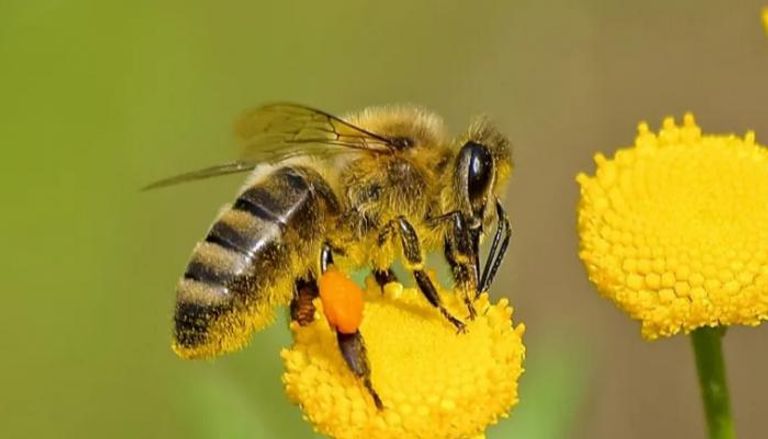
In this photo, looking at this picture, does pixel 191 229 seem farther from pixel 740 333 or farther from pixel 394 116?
pixel 394 116

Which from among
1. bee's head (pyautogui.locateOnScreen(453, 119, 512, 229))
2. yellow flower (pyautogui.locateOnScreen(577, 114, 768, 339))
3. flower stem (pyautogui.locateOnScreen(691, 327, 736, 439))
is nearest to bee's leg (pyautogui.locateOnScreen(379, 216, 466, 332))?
bee's head (pyautogui.locateOnScreen(453, 119, 512, 229))

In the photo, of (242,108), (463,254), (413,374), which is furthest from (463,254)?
(242,108)

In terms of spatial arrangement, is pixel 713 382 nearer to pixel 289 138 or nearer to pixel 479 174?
pixel 479 174

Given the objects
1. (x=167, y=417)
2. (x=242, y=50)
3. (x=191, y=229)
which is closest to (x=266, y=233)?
(x=167, y=417)

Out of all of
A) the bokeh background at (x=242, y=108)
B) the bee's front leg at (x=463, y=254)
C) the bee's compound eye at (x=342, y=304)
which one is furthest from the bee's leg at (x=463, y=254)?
the bokeh background at (x=242, y=108)

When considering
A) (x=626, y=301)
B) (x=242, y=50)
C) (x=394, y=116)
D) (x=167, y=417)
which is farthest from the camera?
(x=242, y=50)

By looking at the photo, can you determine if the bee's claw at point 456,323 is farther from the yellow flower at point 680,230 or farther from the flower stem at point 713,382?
the flower stem at point 713,382
